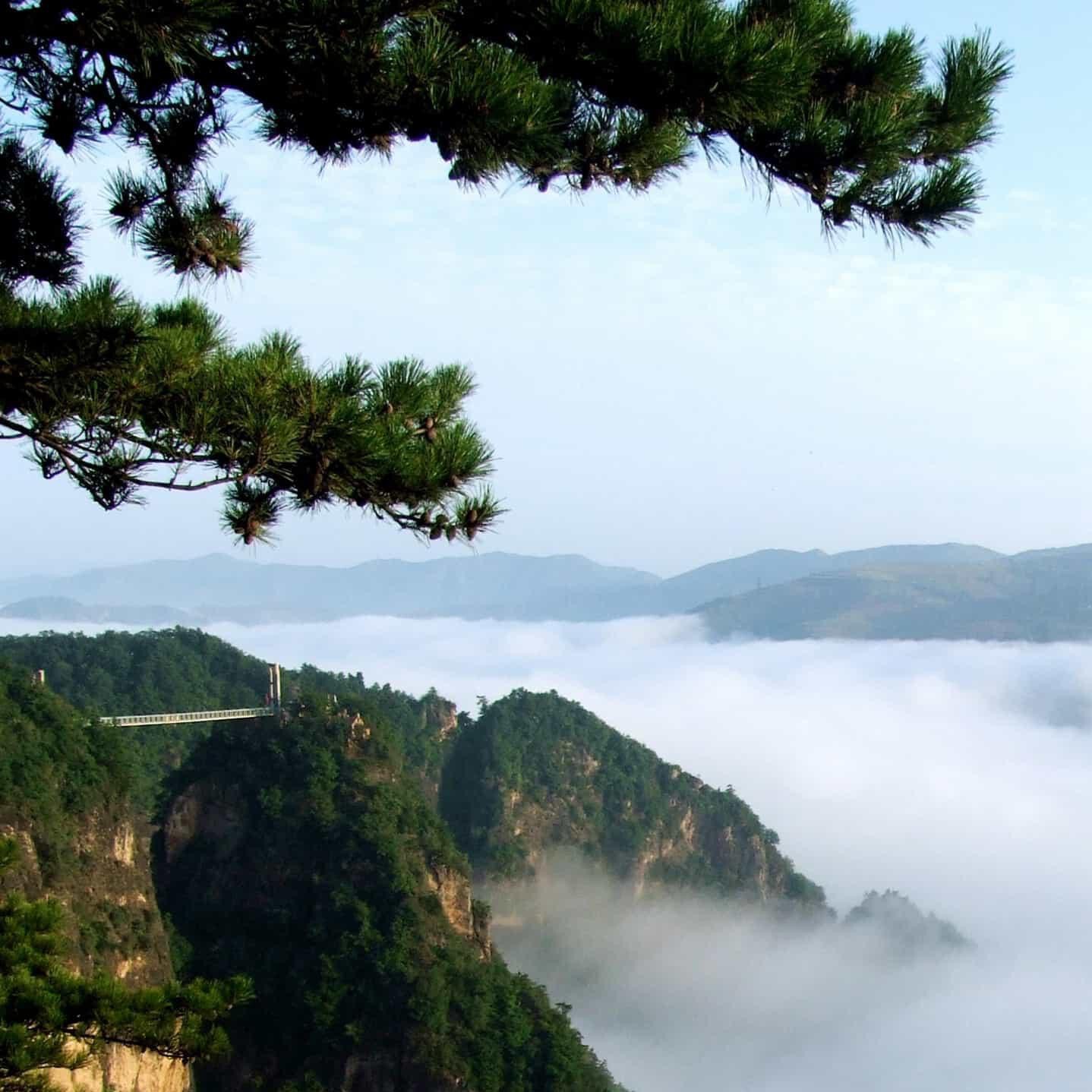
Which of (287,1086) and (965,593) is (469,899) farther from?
(965,593)

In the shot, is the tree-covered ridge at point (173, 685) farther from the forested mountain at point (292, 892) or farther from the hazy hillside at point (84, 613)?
the hazy hillside at point (84, 613)

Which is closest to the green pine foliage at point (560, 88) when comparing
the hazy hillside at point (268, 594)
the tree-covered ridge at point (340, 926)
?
the tree-covered ridge at point (340, 926)

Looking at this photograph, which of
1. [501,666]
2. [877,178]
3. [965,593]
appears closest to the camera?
[877,178]

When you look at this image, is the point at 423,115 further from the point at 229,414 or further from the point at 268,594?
the point at 268,594

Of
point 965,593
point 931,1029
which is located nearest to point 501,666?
point 965,593

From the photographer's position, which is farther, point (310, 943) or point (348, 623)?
point (348, 623)

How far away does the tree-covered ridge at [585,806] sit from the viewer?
34.4 metres

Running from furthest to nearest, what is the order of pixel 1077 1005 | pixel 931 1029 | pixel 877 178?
pixel 1077 1005 → pixel 931 1029 → pixel 877 178

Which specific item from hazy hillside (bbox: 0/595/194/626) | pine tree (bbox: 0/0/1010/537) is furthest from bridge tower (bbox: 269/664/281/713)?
hazy hillside (bbox: 0/595/194/626)

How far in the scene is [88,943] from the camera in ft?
53.1

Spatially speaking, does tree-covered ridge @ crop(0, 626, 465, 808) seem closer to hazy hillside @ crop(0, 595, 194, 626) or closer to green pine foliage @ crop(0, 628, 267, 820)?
green pine foliage @ crop(0, 628, 267, 820)

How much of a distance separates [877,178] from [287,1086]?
17.4 m

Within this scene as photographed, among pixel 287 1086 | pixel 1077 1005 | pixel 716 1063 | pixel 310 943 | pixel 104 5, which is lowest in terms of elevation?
pixel 1077 1005

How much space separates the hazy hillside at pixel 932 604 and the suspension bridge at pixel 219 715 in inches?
4736
